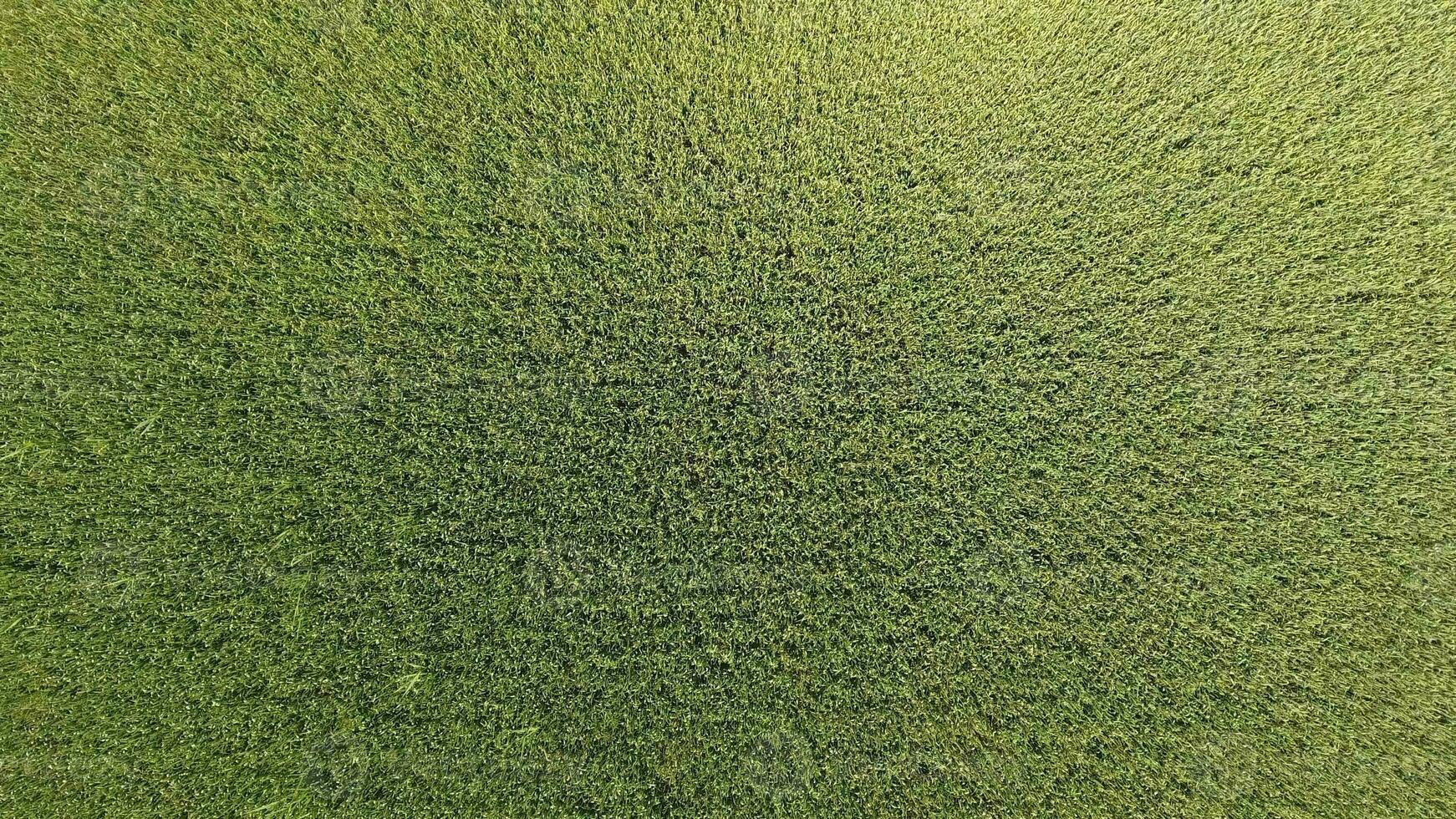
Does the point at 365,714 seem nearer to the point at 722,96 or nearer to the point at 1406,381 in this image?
the point at 722,96

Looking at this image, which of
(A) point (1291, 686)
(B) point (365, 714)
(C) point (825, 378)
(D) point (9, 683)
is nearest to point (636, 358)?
(C) point (825, 378)

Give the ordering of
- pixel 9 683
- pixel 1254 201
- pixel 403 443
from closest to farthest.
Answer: pixel 9 683 < pixel 403 443 < pixel 1254 201

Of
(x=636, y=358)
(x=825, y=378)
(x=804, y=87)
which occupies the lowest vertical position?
(x=636, y=358)

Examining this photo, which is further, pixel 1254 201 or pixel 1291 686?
pixel 1254 201

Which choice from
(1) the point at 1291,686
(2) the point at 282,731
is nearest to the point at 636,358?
(2) the point at 282,731

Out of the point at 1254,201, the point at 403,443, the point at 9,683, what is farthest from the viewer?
the point at 1254,201

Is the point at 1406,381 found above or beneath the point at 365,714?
above

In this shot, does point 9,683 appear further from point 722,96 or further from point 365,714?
point 722,96
